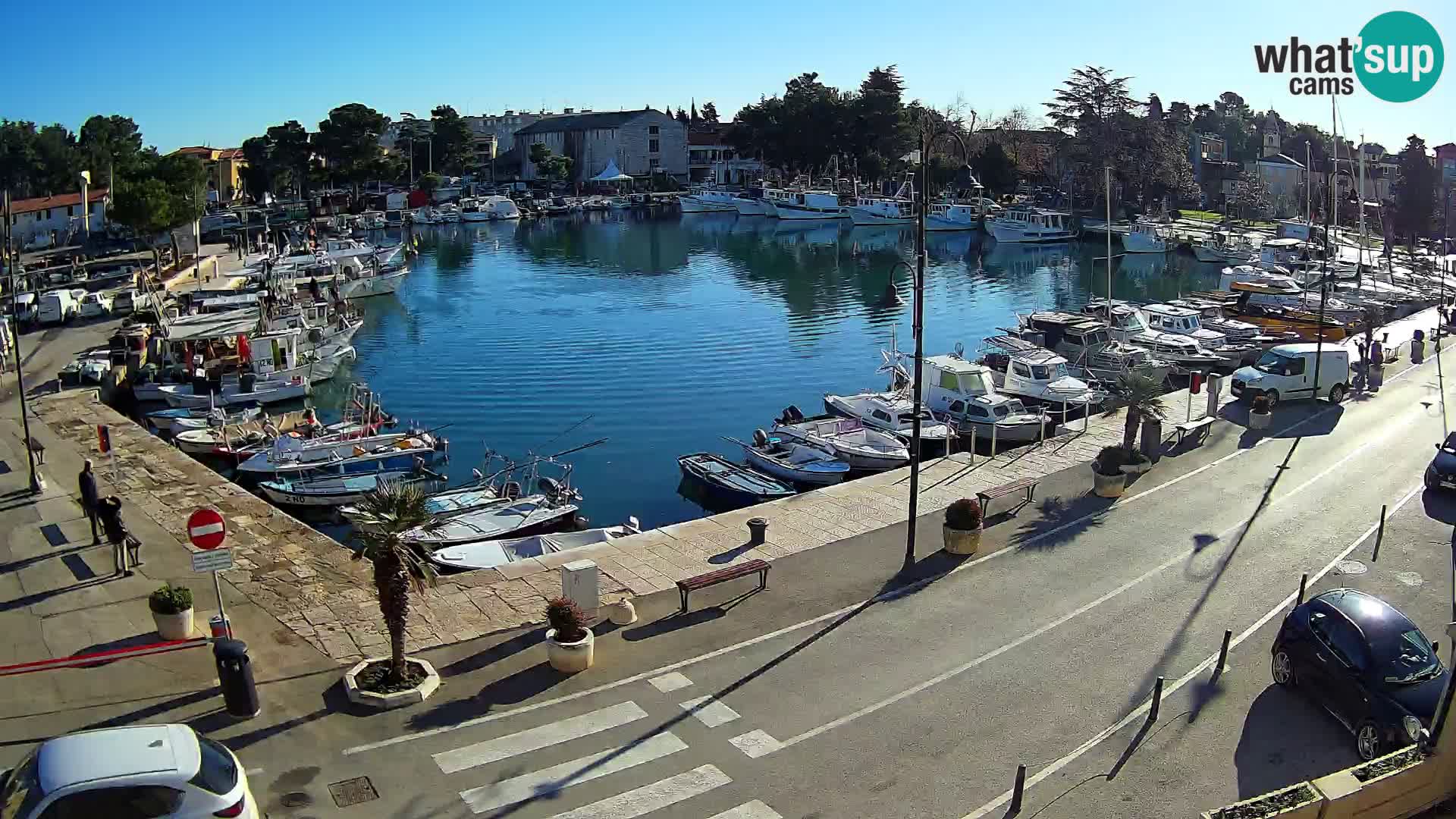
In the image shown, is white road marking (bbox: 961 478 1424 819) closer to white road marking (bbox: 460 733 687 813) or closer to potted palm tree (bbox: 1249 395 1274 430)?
white road marking (bbox: 460 733 687 813)

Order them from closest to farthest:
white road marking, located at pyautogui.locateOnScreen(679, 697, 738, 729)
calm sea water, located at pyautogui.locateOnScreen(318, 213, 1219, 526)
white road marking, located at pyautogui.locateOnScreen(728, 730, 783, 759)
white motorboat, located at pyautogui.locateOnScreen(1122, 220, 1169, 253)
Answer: white road marking, located at pyautogui.locateOnScreen(728, 730, 783, 759), white road marking, located at pyautogui.locateOnScreen(679, 697, 738, 729), calm sea water, located at pyautogui.locateOnScreen(318, 213, 1219, 526), white motorboat, located at pyautogui.locateOnScreen(1122, 220, 1169, 253)

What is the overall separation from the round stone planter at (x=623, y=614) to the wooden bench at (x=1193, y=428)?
17.5 metres

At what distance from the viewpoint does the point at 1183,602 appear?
732 inches

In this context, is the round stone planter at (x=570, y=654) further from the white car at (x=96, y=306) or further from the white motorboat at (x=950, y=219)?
the white motorboat at (x=950, y=219)

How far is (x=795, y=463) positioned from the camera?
32.5m

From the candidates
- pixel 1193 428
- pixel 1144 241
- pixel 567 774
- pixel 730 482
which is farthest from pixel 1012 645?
pixel 1144 241

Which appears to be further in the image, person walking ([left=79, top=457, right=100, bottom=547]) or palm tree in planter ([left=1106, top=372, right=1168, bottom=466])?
palm tree in planter ([left=1106, top=372, right=1168, bottom=466])

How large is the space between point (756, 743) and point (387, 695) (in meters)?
4.93

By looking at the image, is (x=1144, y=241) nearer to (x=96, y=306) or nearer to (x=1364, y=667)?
(x=96, y=306)

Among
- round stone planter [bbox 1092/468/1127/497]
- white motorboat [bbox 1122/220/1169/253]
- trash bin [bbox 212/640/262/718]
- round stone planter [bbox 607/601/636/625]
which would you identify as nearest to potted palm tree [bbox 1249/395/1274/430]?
round stone planter [bbox 1092/468/1127/497]

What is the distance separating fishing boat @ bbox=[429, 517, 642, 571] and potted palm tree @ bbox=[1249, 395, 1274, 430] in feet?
56.8

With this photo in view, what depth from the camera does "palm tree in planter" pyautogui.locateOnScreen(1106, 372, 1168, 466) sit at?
85.4 ft

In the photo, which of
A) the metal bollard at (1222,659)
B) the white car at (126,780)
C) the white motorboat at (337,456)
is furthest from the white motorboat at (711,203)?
the white car at (126,780)

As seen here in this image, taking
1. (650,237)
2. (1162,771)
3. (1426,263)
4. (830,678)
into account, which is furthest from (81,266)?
(1426,263)
